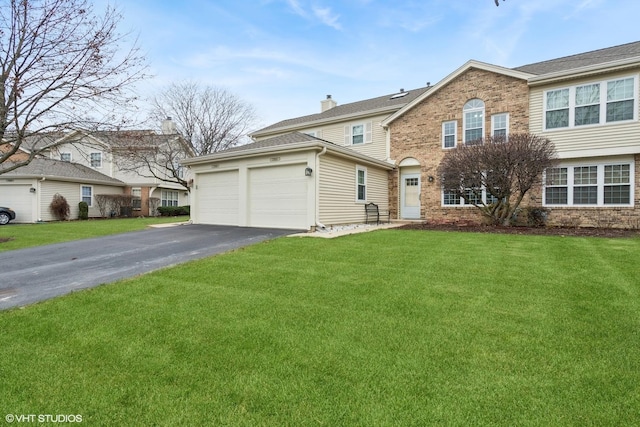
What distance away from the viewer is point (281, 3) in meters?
11.4

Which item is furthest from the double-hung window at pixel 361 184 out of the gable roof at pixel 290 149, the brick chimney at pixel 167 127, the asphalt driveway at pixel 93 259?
the brick chimney at pixel 167 127

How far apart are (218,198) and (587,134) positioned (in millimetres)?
13971

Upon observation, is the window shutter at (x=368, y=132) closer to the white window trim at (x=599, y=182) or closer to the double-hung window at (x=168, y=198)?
the white window trim at (x=599, y=182)

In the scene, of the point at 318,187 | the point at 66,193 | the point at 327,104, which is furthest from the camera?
the point at 327,104

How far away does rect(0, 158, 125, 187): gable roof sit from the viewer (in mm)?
19533

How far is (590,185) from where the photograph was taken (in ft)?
39.5

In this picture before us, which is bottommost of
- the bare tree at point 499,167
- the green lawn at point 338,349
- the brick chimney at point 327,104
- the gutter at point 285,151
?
the green lawn at point 338,349

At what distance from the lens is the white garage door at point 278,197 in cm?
1150

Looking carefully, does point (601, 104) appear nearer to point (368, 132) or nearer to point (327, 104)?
point (368, 132)

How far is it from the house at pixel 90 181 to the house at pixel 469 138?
4.92 meters

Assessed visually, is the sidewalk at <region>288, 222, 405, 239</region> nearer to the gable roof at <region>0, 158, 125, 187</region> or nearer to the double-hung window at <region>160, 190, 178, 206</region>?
the gable roof at <region>0, 158, 125, 187</region>

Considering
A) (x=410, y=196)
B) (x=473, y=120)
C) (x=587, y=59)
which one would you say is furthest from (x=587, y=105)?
(x=410, y=196)

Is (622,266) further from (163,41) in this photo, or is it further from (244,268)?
(163,41)

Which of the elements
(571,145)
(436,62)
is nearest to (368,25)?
(436,62)
